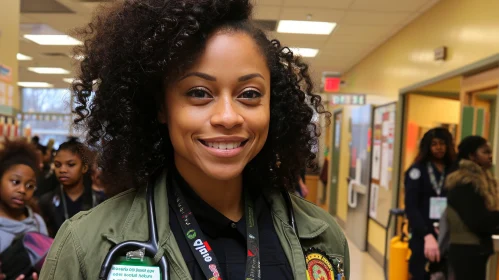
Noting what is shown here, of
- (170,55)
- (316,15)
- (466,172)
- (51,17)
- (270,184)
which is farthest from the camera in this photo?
(51,17)

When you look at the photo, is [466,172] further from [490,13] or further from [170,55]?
[170,55]

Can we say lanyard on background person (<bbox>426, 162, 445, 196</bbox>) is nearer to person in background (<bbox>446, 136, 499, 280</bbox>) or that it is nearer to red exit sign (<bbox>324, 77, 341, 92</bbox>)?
person in background (<bbox>446, 136, 499, 280</bbox>)

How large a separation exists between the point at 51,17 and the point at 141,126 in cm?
503

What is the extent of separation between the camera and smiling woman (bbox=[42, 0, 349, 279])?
96cm

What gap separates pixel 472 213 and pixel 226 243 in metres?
2.28

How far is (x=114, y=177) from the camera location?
113 cm

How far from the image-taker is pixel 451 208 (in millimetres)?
2898

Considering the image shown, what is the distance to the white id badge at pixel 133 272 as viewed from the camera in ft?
2.95

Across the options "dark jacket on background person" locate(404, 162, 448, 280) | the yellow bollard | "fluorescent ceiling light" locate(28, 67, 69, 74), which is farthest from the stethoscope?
"fluorescent ceiling light" locate(28, 67, 69, 74)

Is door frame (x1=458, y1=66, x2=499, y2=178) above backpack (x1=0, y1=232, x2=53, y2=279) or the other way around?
above

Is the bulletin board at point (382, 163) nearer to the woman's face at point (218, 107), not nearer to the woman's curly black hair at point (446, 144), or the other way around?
the woman's curly black hair at point (446, 144)

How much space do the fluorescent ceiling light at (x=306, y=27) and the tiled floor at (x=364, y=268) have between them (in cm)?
306

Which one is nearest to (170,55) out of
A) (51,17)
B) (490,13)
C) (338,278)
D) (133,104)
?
(133,104)

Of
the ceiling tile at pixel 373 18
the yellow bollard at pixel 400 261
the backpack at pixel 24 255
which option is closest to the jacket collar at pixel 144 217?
the backpack at pixel 24 255
